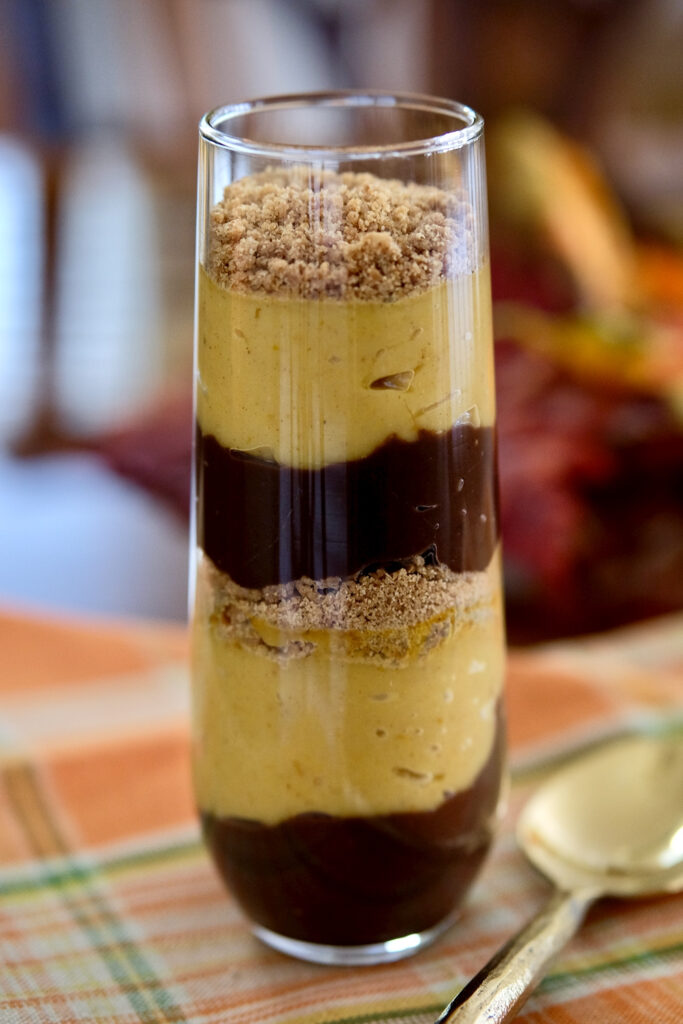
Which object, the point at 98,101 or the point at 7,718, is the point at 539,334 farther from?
the point at 98,101

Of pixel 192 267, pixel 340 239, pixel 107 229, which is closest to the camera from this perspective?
pixel 340 239

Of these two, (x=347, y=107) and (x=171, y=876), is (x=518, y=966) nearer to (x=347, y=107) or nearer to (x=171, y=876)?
(x=171, y=876)

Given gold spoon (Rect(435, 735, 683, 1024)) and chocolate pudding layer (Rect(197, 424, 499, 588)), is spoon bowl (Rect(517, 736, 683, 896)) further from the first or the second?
chocolate pudding layer (Rect(197, 424, 499, 588))

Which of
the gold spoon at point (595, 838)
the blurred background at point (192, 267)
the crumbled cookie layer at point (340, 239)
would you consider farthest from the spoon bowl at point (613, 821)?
the crumbled cookie layer at point (340, 239)

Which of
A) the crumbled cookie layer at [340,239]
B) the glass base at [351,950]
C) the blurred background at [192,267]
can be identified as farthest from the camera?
the blurred background at [192,267]

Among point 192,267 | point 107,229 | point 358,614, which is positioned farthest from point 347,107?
point 107,229

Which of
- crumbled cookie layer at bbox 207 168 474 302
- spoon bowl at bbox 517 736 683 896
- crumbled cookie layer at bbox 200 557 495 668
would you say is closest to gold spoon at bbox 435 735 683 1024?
spoon bowl at bbox 517 736 683 896

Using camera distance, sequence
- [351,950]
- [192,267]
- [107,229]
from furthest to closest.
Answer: [107,229], [192,267], [351,950]

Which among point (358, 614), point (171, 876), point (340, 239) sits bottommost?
point (171, 876)

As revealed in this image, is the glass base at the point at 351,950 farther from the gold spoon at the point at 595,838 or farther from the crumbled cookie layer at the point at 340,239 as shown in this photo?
the crumbled cookie layer at the point at 340,239
